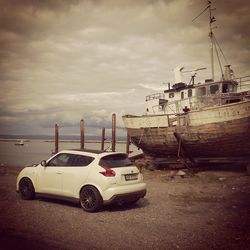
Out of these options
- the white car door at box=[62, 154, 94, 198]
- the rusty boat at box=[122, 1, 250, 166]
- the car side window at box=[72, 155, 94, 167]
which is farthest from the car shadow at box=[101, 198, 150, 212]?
the rusty boat at box=[122, 1, 250, 166]

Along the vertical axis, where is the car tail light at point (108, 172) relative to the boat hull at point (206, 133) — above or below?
below

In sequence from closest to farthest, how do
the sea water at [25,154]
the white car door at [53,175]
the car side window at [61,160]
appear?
the white car door at [53,175] → the car side window at [61,160] → the sea water at [25,154]

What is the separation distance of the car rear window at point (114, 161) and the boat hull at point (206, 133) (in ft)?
33.5

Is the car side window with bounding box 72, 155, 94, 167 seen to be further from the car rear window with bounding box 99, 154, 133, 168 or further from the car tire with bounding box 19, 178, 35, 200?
the car tire with bounding box 19, 178, 35, 200

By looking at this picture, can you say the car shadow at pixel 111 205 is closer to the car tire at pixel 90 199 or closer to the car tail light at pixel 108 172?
the car tire at pixel 90 199

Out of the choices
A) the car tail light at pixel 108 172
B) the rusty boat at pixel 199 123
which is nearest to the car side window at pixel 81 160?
the car tail light at pixel 108 172

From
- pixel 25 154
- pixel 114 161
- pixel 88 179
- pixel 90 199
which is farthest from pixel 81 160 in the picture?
pixel 25 154

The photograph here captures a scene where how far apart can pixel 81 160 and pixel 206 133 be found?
11345 mm

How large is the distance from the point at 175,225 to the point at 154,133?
14.4 m

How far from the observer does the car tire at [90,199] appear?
912 centimetres

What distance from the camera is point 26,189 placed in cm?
1089

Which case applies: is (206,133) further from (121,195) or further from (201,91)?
(121,195)

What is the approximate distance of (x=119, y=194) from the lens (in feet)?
30.0

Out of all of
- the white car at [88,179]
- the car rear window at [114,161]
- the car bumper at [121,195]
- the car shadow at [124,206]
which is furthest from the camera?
the car shadow at [124,206]
